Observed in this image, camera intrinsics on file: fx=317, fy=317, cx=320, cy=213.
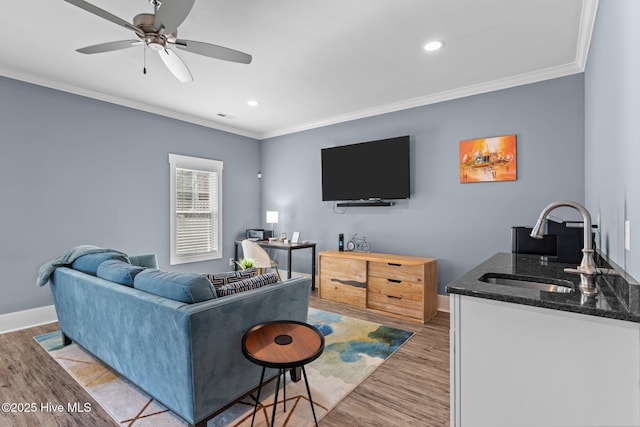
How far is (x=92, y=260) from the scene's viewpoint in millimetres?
2430

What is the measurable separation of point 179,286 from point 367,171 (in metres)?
3.13

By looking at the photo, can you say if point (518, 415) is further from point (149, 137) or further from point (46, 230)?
point (149, 137)

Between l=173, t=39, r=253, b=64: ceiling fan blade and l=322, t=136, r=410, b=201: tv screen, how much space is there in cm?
236

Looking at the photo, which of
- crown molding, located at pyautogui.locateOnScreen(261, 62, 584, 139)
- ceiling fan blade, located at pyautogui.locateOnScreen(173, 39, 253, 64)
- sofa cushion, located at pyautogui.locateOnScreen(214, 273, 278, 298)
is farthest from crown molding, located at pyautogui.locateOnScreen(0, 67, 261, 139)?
sofa cushion, located at pyautogui.locateOnScreen(214, 273, 278, 298)

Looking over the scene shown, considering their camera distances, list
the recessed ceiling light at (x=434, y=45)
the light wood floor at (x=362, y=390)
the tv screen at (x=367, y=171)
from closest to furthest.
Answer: the light wood floor at (x=362, y=390), the recessed ceiling light at (x=434, y=45), the tv screen at (x=367, y=171)

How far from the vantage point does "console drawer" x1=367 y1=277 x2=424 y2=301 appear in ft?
11.5

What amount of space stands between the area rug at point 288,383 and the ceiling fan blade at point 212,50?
2301 mm

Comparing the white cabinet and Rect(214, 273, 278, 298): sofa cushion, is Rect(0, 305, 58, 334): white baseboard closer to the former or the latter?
Rect(214, 273, 278, 298): sofa cushion

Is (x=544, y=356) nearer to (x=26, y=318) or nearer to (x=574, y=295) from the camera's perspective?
(x=574, y=295)

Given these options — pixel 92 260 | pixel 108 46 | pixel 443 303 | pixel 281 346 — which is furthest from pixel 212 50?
pixel 443 303

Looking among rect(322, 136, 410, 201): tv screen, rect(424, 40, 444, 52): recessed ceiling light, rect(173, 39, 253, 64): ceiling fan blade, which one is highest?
rect(424, 40, 444, 52): recessed ceiling light

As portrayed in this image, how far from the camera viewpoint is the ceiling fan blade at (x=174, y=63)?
2.26m

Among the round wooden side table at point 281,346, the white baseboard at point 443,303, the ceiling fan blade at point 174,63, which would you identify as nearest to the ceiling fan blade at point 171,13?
the ceiling fan blade at point 174,63

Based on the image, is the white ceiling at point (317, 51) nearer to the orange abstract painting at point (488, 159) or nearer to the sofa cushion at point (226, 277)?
the orange abstract painting at point (488, 159)
